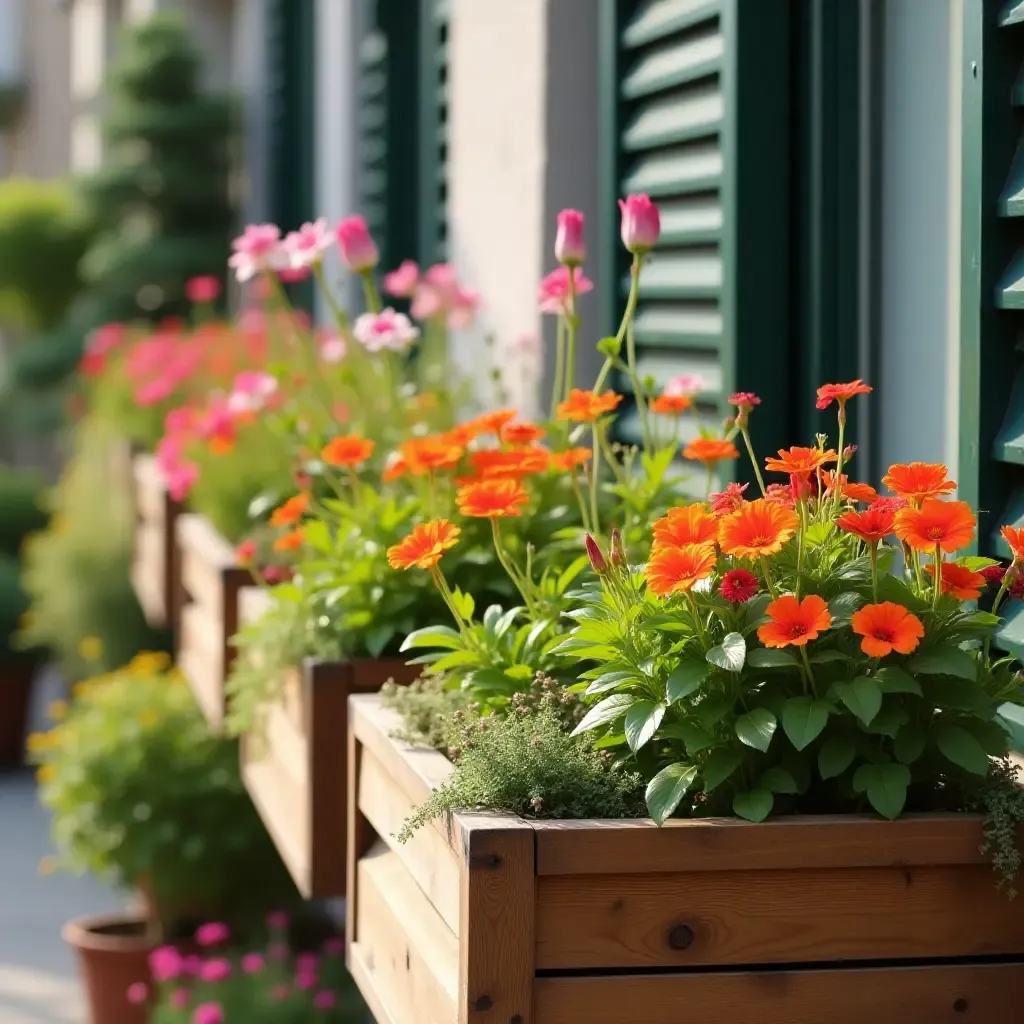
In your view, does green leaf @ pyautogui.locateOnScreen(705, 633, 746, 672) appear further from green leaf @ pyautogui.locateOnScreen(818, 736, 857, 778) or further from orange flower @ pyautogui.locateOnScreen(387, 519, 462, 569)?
orange flower @ pyautogui.locateOnScreen(387, 519, 462, 569)

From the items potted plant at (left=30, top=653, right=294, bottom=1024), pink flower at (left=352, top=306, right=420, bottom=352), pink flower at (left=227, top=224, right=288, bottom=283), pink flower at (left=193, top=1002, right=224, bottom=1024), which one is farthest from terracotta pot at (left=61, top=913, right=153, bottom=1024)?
pink flower at (left=352, top=306, right=420, bottom=352)

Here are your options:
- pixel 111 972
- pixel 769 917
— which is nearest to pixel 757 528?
pixel 769 917

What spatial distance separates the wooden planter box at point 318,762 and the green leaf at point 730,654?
34.4 inches

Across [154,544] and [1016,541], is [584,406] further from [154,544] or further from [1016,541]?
[154,544]

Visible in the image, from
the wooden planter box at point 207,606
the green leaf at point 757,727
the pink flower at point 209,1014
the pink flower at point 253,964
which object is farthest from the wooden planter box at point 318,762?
the pink flower at point 253,964

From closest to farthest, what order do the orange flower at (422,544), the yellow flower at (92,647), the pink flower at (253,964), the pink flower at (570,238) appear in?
1. the orange flower at (422,544)
2. the pink flower at (570,238)
3. the pink flower at (253,964)
4. the yellow flower at (92,647)

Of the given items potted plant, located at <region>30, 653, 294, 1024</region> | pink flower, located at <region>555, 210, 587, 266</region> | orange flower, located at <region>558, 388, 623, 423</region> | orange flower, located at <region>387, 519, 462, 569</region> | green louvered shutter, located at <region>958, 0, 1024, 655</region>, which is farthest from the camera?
potted plant, located at <region>30, 653, 294, 1024</region>

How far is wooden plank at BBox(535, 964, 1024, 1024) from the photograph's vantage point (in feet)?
4.71

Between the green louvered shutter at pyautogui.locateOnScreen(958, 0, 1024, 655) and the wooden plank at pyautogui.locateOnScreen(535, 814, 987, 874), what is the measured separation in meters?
0.42

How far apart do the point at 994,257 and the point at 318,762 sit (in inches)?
43.3

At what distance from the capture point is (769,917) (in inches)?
56.9

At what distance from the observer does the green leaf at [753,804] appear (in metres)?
1.43

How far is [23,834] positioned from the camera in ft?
20.8

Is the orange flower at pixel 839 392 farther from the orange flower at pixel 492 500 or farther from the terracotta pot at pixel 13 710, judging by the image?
the terracotta pot at pixel 13 710
